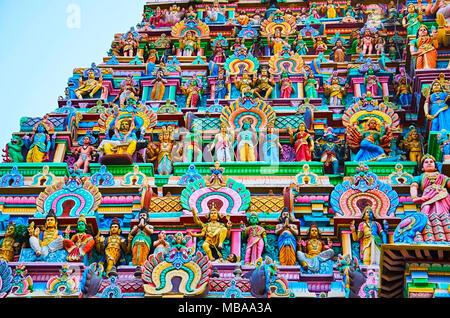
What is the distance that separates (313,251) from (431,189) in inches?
104

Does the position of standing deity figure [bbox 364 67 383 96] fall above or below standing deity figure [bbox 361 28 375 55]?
below

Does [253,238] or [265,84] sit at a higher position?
[265,84]

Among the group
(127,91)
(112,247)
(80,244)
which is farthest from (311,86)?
(80,244)

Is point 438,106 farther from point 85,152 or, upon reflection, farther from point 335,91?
point 85,152

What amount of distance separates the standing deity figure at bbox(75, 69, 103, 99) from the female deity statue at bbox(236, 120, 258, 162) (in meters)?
4.86

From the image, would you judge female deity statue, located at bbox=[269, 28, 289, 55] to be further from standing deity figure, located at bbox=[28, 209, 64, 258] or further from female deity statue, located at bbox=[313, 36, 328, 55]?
standing deity figure, located at bbox=[28, 209, 64, 258]

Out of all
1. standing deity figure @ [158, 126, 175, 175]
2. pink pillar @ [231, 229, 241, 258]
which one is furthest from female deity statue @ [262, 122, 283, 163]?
pink pillar @ [231, 229, 241, 258]

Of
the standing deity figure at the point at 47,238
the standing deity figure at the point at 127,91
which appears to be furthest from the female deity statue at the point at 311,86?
the standing deity figure at the point at 47,238

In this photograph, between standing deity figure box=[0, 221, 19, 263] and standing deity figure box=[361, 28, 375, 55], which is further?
standing deity figure box=[361, 28, 375, 55]

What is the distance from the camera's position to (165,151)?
25.9m

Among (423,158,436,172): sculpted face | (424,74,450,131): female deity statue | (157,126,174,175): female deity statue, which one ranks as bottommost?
(423,158,436,172): sculpted face

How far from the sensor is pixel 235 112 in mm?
26688

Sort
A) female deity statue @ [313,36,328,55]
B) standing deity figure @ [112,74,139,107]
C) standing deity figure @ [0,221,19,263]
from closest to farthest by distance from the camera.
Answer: standing deity figure @ [0,221,19,263], standing deity figure @ [112,74,139,107], female deity statue @ [313,36,328,55]

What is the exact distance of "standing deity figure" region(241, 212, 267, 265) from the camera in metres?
21.9
